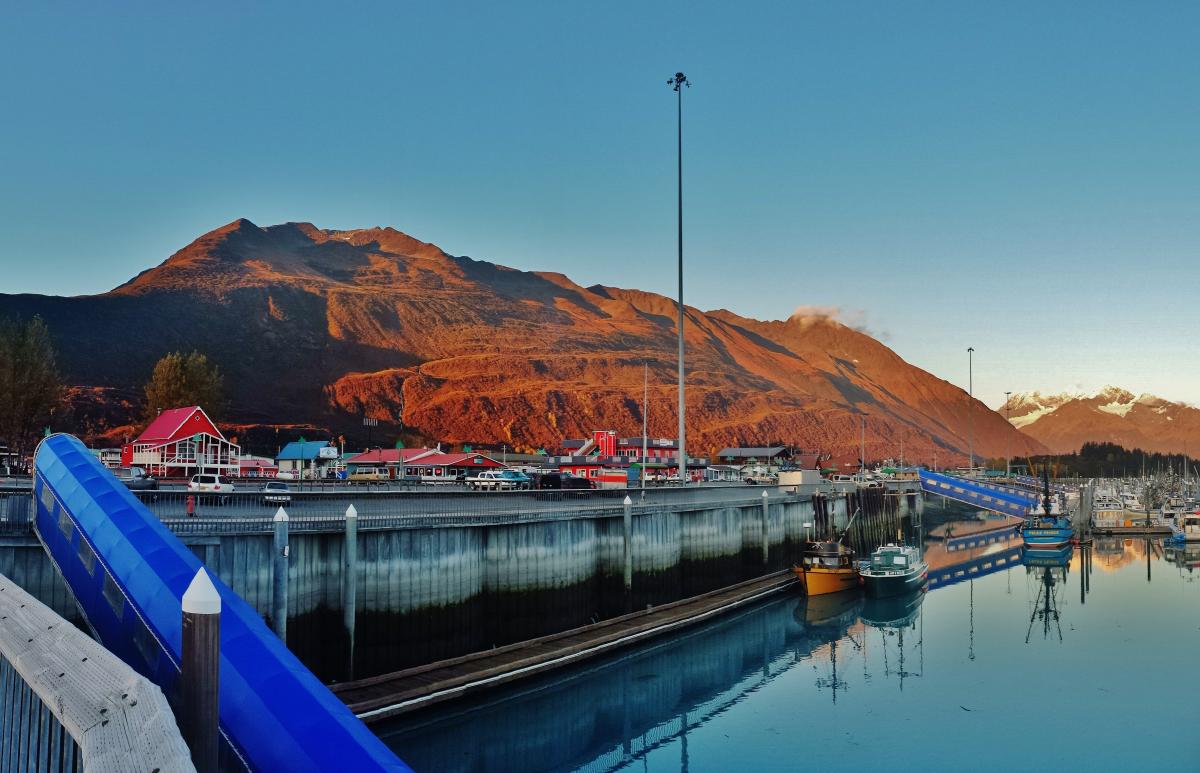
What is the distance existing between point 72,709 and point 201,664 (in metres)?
4.04

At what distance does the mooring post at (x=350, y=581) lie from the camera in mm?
26625

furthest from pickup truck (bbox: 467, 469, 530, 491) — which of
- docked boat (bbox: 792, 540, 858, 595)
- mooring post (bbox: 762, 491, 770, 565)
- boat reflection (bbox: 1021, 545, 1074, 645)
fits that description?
boat reflection (bbox: 1021, 545, 1074, 645)

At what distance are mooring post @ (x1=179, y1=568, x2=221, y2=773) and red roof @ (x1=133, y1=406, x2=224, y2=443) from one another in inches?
2257

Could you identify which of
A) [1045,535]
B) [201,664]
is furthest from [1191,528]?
[201,664]

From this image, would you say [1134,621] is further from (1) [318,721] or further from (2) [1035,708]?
(1) [318,721]

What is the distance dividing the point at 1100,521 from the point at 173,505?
116175 mm

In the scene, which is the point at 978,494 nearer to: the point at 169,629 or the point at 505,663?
the point at 505,663

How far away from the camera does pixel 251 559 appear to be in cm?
2447

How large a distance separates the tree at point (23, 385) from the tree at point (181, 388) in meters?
23.6

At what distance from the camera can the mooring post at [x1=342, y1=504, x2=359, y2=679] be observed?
2662cm

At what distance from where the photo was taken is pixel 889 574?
192 ft

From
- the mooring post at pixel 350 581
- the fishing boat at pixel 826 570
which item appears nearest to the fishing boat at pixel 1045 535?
the fishing boat at pixel 826 570

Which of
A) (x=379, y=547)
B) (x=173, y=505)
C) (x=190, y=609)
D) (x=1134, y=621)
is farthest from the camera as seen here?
(x=1134, y=621)

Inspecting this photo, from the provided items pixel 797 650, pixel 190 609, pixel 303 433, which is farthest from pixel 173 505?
pixel 303 433
